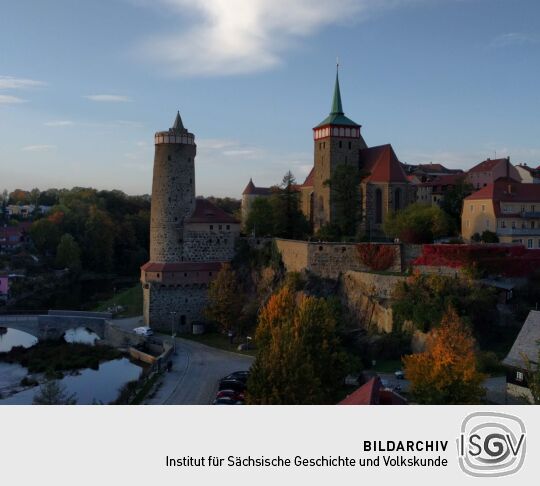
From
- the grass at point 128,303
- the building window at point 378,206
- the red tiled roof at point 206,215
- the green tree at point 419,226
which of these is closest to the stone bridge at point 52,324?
the grass at point 128,303

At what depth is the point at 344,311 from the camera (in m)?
36.6

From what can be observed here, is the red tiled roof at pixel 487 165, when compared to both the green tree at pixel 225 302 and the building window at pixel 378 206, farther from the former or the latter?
the green tree at pixel 225 302

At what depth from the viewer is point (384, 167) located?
152 feet

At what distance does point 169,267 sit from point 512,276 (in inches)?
869

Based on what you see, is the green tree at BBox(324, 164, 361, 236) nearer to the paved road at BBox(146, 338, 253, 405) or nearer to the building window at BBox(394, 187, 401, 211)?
the building window at BBox(394, 187, 401, 211)

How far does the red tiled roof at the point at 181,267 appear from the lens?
41.5m

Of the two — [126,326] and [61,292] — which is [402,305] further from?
[61,292]

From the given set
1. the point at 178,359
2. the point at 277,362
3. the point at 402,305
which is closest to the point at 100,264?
the point at 178,359

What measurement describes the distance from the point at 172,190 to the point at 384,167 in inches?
643

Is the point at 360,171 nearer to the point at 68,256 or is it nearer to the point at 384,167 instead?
the point at 384,167

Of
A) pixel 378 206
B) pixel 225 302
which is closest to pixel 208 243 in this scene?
pixel 225 302

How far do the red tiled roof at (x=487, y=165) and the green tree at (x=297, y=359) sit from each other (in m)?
29.8

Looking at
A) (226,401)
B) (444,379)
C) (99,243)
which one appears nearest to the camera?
(444,379)

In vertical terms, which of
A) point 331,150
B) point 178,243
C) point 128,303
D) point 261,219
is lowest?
point 128,303
